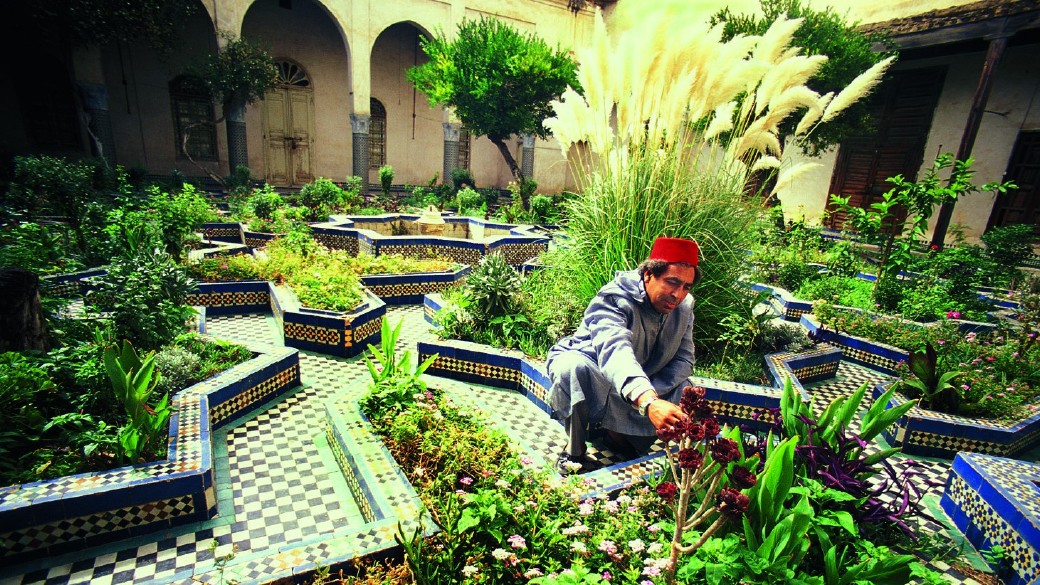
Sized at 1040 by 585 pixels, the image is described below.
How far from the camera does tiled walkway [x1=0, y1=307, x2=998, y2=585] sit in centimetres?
217

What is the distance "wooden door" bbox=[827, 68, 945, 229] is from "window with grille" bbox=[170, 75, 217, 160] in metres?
16.3

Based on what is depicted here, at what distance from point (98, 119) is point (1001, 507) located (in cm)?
1547

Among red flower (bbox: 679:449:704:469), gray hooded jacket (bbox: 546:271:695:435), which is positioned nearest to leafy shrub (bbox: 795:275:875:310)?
gray hooded jacket (bbox: 546:271:695:435)

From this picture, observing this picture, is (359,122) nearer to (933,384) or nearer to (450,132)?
(450,132)

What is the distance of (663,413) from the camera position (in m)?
1.74

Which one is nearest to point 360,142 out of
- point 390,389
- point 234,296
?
point 234,296

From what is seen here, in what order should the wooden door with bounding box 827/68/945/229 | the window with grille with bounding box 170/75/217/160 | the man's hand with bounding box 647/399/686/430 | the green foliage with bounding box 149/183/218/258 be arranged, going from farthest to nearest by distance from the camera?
the window with grille with bounding box 170/75/217/160
the wooden door with bounding box 827/68/945/229
the green foliage with bounding box 149/183/218/258
the man's hand with bounding box 647/399/686/430

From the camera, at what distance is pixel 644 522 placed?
2068 millimetres

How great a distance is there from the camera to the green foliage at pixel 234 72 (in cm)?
1147

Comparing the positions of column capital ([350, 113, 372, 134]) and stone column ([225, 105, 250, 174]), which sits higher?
column capital ([350, 113, 372, 134])

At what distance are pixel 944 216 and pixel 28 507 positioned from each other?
37.9 feet

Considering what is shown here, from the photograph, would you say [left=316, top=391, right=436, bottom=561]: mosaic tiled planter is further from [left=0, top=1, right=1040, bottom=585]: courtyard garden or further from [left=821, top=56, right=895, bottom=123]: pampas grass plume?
[left=821, top=56, right=895, bottom=123]: pampas grass plume

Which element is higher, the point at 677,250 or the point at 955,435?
the point at 677,250

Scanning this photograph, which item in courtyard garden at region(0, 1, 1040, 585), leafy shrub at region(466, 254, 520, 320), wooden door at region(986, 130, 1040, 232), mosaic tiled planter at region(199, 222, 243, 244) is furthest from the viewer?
wooden door at region(986, 130, 1040, 232)
